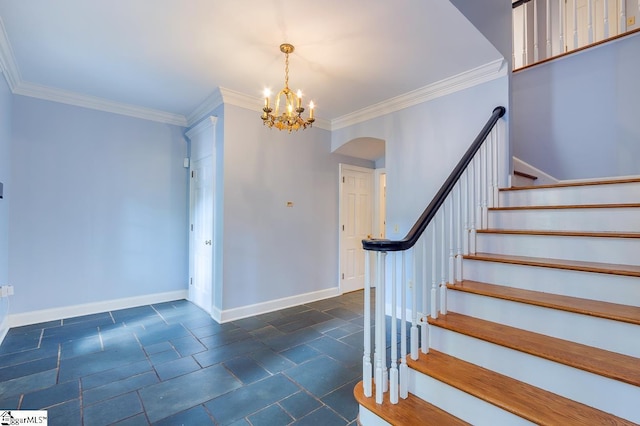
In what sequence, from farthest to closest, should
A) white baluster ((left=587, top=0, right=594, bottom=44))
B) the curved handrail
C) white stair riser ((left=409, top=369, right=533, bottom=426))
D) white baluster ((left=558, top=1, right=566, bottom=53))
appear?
1. white baluster ((left=558, top=1, right=566, bottom=53))
2. white baluster ((left=587, top=0, right=594, bottom=44))
3. the curved handrail
4. white stair riser ((left=409, top=369, right=533, bottom=426))

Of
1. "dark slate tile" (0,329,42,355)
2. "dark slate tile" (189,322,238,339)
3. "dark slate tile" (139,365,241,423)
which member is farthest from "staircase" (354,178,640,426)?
"dark slate tile" (0,329,42,355)

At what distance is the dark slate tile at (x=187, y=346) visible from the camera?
9.16ft

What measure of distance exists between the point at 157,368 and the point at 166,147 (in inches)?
121

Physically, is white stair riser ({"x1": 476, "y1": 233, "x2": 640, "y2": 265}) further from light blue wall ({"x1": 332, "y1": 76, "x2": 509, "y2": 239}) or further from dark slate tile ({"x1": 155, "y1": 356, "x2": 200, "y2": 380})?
dark slate tile ({"x1": 155, "y1": 356, "x2": 200, "y2": 380})

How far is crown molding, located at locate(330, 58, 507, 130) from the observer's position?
2910 mm

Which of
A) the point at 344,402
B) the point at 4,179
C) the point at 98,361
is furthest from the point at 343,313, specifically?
the point at 4,179

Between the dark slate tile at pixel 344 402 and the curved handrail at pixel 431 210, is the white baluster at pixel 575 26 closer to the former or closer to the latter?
the curved handrail at pixel 431 210

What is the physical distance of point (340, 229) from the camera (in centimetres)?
479

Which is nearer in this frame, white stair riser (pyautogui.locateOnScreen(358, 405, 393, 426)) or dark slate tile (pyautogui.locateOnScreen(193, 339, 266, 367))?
white stair riser (pyautogui.locateOnScreen(358, 405, 393, 426))

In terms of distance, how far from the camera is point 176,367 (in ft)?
8.20

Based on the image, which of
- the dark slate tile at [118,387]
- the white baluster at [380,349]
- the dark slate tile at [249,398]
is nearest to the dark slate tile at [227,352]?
the dark slate tile at [118,387]

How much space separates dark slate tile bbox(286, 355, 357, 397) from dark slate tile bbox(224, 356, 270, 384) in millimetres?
234

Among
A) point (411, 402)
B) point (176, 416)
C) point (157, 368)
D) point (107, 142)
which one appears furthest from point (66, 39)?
point (411, 402)

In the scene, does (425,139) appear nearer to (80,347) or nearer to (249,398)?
(249,398)
